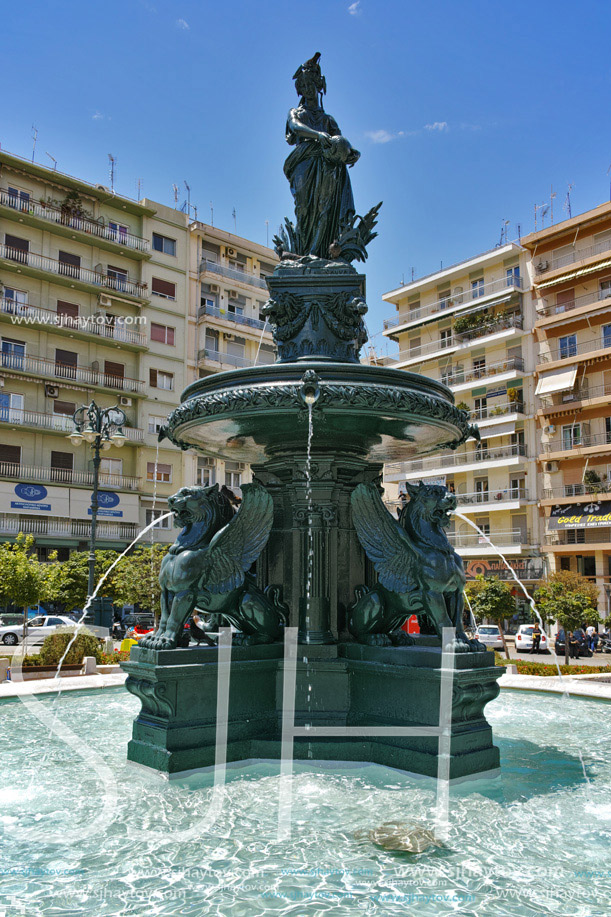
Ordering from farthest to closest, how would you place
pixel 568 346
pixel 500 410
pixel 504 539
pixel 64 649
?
1. pixel 500 410
2. pixel 504 539
3. pixel 568 346
4. pixel 64 649

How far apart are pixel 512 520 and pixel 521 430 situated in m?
4.85

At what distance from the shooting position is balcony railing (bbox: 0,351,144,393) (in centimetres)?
3459

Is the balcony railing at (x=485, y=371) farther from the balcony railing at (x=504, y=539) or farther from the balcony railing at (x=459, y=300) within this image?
the balcony railing at (x=504, y=539)

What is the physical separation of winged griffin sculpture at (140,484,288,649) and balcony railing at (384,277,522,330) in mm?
37343

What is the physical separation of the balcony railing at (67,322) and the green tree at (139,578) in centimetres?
1483

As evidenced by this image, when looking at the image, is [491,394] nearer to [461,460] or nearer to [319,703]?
[461,460]

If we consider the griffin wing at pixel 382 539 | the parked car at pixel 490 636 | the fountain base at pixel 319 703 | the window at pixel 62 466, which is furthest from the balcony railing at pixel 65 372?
the fountain base at pixel 319 703

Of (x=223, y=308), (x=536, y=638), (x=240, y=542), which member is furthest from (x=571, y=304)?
(x=240, y=542)

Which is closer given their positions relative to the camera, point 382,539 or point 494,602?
point 382,539

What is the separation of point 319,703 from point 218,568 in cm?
129

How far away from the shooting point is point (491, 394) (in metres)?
41.4

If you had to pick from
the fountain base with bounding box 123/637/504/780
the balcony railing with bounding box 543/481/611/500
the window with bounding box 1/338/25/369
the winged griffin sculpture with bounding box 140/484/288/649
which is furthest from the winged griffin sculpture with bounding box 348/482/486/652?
the window with bounding box 1/338/25/369

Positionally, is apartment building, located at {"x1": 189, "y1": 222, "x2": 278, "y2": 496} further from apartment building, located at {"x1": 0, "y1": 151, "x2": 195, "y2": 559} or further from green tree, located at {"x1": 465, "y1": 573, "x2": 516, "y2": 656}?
green tree, located at {"x1": 465, "y1": 573, "x2": 516, "y2": 656}

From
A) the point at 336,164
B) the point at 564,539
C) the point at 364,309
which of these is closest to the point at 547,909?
the point at 364,309
